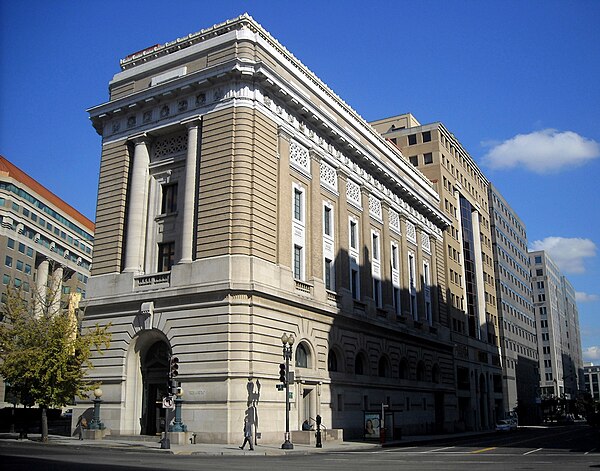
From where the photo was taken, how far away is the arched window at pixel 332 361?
4383 cm

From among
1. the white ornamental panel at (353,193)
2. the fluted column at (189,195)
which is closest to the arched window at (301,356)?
the fluted column at (189,195)

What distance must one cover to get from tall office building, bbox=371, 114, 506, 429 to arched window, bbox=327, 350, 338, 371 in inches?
1097

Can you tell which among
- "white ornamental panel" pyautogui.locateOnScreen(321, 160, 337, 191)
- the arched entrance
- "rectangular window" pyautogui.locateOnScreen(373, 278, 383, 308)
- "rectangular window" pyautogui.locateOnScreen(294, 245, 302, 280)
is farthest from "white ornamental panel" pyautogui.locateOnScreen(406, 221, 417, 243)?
the arched entrance

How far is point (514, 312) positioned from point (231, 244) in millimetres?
86560

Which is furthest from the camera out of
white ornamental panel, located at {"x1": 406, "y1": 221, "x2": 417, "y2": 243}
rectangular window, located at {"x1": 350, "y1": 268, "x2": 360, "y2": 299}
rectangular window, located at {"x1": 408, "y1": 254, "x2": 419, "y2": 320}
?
white ornamental panel, located at {"x1": 406, "y1": 221, "x2": 417, "y2": 243}

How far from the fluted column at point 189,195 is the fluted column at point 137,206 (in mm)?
3541

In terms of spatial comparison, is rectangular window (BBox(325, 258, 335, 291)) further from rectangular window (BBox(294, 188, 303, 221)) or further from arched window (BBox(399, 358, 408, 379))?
arched window (BBox(399, 358, 408, 379))

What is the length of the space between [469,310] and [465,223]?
11908 millimetres

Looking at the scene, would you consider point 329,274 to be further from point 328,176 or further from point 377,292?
point 377,292

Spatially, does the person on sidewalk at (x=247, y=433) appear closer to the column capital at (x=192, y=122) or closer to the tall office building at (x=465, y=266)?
the column capital at (x=192, y=122)

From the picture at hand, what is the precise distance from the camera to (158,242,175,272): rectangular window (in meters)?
39.8

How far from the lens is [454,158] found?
87062 mm

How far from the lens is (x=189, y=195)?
3878 cm

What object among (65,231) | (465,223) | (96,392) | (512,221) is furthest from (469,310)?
(65,231)
